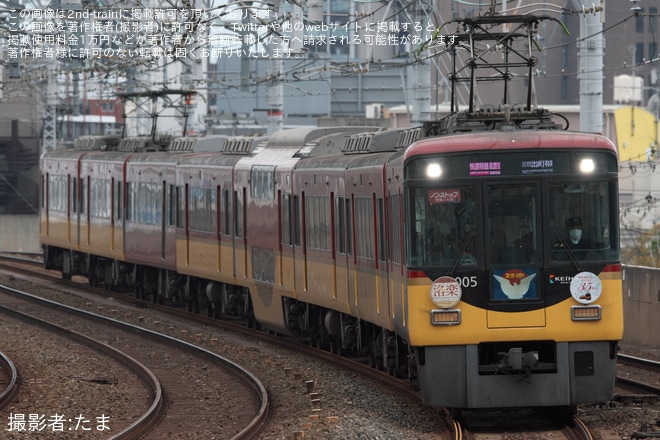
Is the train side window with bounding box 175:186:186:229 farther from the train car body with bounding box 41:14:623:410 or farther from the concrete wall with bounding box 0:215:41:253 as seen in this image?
the concrete wall with bounding box 0:215:41:253

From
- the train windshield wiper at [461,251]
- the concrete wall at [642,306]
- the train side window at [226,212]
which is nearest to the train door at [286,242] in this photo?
the train side window at [226,212]

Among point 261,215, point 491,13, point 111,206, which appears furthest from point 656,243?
point 491,13

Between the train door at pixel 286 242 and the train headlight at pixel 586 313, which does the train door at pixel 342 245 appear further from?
the train headlight at pixel 586 313

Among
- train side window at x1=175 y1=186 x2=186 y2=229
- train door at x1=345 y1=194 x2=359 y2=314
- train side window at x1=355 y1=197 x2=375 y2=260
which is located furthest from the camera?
train side window at x1=175 y1=186 x2=186 y2=229

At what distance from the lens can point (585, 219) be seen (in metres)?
12.2

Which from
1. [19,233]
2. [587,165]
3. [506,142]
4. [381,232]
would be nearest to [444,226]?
[506,142]

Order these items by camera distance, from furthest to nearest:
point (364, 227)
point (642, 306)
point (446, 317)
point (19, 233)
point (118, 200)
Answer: point (19, 233) < point (118, 200) < point (642, 306) < point (364, 227) < point (446, 317)

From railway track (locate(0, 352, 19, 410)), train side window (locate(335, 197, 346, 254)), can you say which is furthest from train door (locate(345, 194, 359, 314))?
railway track (locate(0, 352, 19, 410))

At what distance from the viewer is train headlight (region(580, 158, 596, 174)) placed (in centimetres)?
1221

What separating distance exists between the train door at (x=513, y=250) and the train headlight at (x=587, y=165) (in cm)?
41

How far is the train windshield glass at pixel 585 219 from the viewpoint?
40.0 ft

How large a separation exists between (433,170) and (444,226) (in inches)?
18.5

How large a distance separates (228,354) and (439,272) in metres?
7.38

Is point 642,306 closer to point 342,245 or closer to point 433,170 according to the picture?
point 342,245
